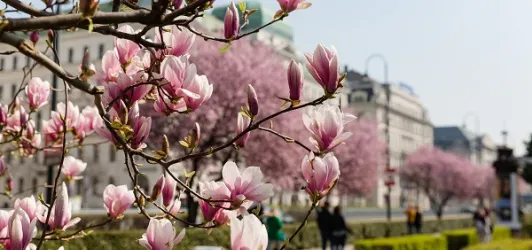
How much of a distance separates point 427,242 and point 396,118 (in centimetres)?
8786

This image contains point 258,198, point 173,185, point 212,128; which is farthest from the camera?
point 212,128

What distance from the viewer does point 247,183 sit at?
222 centimetres

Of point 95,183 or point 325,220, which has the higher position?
point 95,183

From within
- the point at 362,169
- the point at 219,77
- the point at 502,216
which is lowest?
the point at 502,216

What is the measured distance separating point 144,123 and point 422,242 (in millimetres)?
16967

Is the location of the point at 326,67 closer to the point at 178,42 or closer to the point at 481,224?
the point at 178,42

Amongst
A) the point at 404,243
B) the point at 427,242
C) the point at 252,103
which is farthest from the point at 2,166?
the point at 427,242

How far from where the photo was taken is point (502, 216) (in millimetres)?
39406

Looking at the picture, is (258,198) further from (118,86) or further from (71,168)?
(71,168)

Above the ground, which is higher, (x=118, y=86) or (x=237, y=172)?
(x=118, y=86)

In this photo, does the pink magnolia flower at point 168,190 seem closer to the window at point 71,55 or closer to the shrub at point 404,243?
the shrub at point 404,243

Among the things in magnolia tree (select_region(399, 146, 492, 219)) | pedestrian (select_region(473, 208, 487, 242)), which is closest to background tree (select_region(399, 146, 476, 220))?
magnolia tree (select_region(399, 146, 492, 219))

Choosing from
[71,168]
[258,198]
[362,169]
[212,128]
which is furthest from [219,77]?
[258,198]

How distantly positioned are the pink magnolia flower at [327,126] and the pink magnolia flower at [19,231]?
1016mm
